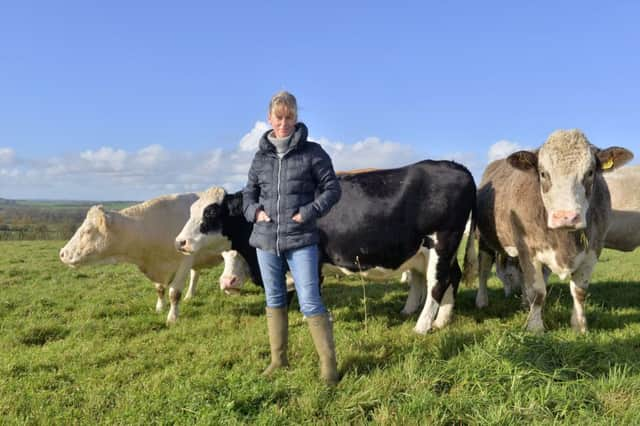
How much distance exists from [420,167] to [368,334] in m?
2.19

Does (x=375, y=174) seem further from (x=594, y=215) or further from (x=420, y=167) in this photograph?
(x=594, y=215)

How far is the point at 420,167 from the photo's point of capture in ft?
19.6

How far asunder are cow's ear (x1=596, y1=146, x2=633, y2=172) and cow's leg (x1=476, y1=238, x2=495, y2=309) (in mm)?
2626

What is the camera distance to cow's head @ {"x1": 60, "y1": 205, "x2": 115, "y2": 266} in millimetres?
7113

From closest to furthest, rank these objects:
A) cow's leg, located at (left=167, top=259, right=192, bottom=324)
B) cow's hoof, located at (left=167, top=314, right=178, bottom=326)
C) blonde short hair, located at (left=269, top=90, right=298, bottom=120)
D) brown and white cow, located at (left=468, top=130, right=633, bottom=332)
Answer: blonde short hair, located at (left=269, top=90, right=298, bottom=120) < brown and white cow, located at (left=468, top=130, right=633, bottom=332) < cow's hoof, located at (left=167, top=314, right=178, bottom=326) < cow's leg, located at (left=167, top=259, right=192, bottom=324)

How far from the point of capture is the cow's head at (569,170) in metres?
4.45

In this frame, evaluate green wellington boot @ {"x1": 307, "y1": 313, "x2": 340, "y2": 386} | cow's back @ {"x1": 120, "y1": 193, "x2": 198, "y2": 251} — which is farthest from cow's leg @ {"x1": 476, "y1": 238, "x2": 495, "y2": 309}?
cow's back @ {"x1": 120, "y1": 193, "x2": 198, "y2": 251}

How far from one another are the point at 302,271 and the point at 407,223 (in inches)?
90.2

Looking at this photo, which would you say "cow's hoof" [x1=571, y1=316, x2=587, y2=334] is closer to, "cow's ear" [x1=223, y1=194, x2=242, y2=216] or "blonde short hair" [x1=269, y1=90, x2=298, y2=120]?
"blonde short hair" [x1=269, y1=90, x2=298, y2=120]

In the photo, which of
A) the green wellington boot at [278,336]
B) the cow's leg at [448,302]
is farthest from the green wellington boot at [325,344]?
the cow's leg at [448,302]

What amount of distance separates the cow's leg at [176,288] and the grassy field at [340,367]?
0.22 metres

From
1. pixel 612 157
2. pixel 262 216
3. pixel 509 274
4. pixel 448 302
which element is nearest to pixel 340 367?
pixel 262 216

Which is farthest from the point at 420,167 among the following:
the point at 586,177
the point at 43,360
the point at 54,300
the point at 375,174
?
the point at 54,300

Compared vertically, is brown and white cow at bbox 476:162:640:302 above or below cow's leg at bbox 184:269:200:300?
above
